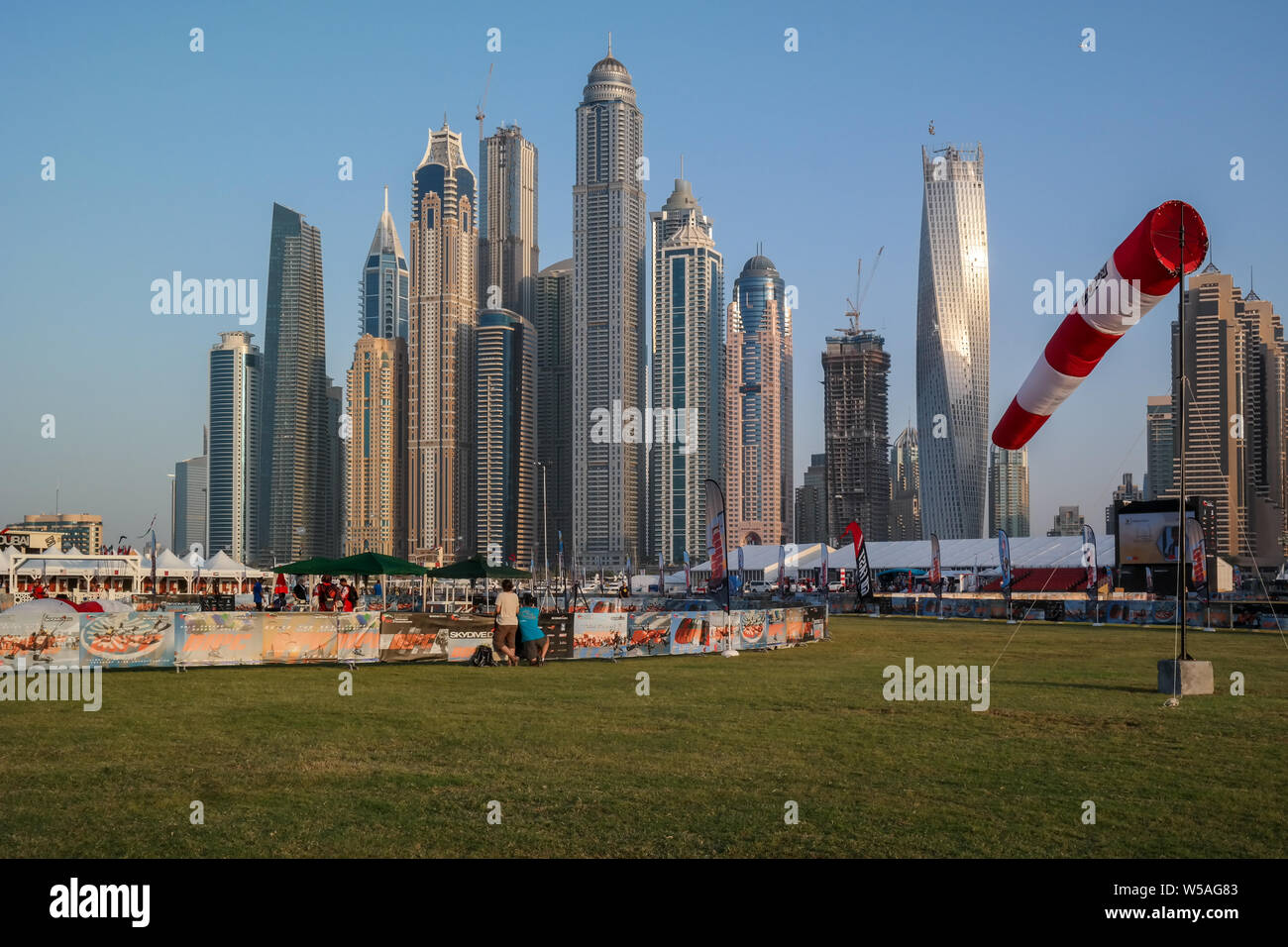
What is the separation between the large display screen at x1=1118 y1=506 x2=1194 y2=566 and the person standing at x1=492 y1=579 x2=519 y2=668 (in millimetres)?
42456

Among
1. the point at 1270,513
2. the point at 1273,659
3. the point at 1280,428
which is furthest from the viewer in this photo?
the point at 1280,428

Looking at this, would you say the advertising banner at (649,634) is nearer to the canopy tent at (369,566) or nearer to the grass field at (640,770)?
the grass field at (640,770)

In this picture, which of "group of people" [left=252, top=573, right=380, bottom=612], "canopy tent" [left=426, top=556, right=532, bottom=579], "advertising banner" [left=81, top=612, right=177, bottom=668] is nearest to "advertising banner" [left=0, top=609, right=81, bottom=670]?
"advertising banner" [left=81, top=612, right=177, bottom=668]

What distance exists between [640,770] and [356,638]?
1482 centimetres

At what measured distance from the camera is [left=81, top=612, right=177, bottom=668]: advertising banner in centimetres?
2197

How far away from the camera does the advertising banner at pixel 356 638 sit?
2450cm

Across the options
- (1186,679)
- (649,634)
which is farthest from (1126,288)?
(649,634)

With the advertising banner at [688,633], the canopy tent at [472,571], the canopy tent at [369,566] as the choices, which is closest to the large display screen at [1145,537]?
the advertising banner at [688,633]

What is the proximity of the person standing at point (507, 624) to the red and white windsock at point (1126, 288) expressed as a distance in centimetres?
1257

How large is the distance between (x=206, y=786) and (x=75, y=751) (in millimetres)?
2960

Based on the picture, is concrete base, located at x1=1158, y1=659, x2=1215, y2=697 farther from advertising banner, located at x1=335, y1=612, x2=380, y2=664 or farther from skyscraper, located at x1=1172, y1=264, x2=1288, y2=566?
skyscraper, located at x1=1172, y1=264, x2=1288, y2=566
